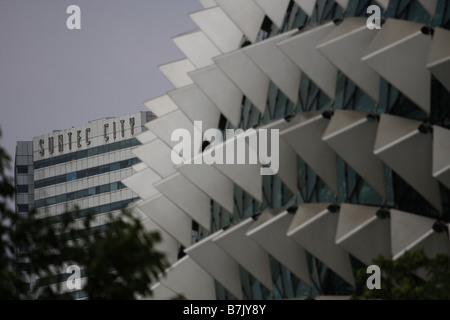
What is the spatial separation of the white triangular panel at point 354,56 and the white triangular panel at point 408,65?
7.85 ft

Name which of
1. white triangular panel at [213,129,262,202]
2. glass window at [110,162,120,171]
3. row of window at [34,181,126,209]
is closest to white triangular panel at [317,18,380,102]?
white triangular panel at [213,129,262,202]

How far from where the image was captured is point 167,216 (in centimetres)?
6425

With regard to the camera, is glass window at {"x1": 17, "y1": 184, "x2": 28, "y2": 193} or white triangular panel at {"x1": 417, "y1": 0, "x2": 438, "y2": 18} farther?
glass window at {"x1": 17, "y1": 184, "x2": 28, "y2": 193}

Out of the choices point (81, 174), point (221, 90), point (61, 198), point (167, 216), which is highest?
point (221, 90)

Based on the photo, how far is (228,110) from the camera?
59.7 meters

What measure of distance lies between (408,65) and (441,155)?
4280 mm

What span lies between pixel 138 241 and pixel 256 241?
2893 cm

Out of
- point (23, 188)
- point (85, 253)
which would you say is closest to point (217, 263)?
point (85, 253)

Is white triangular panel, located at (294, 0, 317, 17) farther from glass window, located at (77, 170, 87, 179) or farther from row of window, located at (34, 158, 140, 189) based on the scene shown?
glass window, located at (77, 170, 87, 179)

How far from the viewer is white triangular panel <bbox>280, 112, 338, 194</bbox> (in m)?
48.8

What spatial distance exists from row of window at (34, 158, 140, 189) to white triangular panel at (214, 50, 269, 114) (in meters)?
90.2

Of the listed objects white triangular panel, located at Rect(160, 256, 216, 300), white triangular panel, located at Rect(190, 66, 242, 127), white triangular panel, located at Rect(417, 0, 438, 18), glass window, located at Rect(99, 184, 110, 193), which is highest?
white triangular panel, located at Rect(417, 0, 438, 18)

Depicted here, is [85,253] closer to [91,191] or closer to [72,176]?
[91,191]
